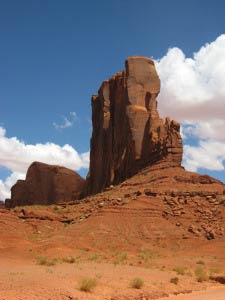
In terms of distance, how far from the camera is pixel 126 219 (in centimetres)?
4538

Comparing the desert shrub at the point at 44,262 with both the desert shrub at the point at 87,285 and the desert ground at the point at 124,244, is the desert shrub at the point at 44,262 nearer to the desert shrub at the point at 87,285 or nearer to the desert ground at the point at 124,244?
the desert ground at the point at 124,244

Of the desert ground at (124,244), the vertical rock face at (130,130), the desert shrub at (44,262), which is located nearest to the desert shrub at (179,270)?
the desert ground at (124,244)

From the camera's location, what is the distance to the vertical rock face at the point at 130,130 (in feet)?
188

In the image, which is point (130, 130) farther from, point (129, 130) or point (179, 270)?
point (179, 270)

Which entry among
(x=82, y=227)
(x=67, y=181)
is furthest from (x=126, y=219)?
(x=67, y=181)

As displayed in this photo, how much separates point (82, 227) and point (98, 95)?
38247mm

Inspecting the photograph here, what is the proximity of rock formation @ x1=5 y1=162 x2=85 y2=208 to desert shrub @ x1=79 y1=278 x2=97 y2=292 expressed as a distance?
6649cm

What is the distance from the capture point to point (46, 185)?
9131cm

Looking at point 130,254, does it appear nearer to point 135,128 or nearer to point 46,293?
point 46,293

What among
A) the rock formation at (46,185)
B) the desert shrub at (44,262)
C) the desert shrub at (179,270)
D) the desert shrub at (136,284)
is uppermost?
the rock formation at (46,185)

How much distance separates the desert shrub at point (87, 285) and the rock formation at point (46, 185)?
66488mm

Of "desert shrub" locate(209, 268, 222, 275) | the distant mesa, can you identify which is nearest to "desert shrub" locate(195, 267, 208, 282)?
"desert shrub" locate(209, 268, 222, 275)

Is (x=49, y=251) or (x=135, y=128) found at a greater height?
(x=135, y=128)

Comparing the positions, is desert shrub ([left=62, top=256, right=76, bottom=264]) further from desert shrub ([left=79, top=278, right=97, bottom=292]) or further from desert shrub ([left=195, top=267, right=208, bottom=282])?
desert shrub ([left=79, top=278, right=97, bottom=292])
